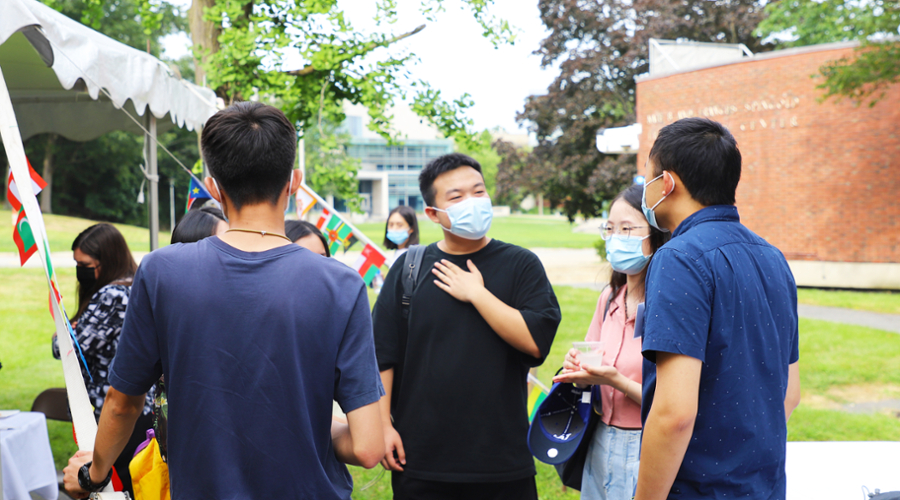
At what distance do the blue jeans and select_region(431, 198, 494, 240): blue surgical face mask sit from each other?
958 mm

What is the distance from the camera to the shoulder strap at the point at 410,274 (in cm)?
277

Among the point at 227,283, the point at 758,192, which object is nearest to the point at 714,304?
the point at 227,283

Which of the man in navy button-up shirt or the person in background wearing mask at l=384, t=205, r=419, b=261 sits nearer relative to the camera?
the man in navy button-up shirt

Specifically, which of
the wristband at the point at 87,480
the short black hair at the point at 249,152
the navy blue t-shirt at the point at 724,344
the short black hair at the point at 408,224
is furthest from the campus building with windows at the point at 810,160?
the wristband at the point at 87,480

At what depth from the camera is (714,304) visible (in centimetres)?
163

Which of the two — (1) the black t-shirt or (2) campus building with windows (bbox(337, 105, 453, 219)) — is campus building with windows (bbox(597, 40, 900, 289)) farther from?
(2) campus building with windows (bbox(337, 105, 453, 219))

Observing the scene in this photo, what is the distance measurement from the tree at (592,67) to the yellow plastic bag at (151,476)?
25.3 m

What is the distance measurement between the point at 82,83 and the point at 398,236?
3.17 metres

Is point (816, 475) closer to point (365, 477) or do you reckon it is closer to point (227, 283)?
point (227, 283)

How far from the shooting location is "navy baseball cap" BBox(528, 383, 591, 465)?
2.63 metres

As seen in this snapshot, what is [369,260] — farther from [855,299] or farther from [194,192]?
[855,299]

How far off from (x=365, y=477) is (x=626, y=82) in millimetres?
25481

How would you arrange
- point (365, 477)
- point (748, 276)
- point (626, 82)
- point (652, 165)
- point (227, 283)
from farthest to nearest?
1. point (626, 82)
2. point (365, 477)
3. point (652, 165)
4. point (748, 276)
5. point (227, 283)

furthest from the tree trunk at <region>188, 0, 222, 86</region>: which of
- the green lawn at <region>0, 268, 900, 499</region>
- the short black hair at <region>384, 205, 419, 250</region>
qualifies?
the green lawn at <region>0, 268, 900, 499</region>
